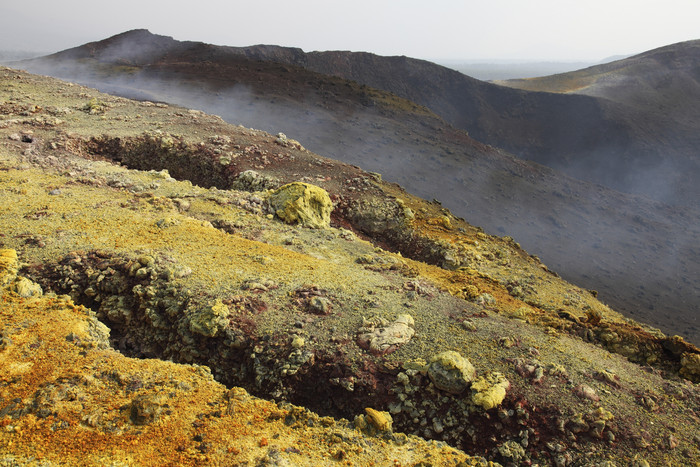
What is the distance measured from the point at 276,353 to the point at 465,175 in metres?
19.9

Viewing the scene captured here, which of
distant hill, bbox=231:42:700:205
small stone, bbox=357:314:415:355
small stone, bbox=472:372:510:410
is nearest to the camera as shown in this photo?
small stone, bbox=472:372:510:410

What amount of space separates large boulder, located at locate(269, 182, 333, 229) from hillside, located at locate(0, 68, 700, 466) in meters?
0.13

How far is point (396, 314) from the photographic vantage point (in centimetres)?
634

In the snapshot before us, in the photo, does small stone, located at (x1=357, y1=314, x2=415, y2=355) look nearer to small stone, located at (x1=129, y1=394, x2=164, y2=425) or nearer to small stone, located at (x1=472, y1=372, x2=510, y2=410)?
small stone, located at (x1=472, y1=372, x2=510, y2=410)

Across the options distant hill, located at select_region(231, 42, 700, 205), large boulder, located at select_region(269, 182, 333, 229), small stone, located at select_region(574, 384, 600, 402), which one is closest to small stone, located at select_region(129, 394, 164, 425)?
small stone, located at select_region(574, 384, 600, 402)

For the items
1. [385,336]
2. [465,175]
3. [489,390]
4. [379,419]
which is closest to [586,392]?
[489,390]

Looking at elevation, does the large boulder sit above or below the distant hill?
below

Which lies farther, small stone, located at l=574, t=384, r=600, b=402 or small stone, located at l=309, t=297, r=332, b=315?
small stone, located at l=309, t=297, r=332, b=315

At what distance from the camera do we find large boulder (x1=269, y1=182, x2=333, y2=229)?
9.96 meters

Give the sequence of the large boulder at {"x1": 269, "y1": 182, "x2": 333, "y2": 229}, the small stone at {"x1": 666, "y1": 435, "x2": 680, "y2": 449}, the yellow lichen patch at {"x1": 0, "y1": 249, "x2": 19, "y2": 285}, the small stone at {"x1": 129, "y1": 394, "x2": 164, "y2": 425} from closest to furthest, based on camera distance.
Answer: the small stone at {"x1": 129, "y1": 394, "x2": 164, "y2": 425}, the small stone at {"x1": 666, "y1": 435, "x2": 680, "y2": 449}, the yellow lichen patch at {"x1": 0, "y1": 249, "x2": 19, "y2": 285}, the large boulder at {"x1": 269, "y1": 182, "x2": 333, "y2": 229}

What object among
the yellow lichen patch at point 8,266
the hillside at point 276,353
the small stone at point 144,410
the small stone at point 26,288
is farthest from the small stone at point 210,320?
the yellow lichen patch at point 8,266

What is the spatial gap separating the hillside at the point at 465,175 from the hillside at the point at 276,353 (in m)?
10.1

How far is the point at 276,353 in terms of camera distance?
17.6 feet

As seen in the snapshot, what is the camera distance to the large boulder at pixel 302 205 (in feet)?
32.7
